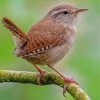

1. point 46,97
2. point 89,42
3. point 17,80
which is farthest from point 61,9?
point 17,80

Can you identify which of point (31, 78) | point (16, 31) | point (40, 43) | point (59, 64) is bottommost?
point (59, 64)

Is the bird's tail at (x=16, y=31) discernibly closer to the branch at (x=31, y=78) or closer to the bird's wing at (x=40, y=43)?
the bird's wing at (x=40, y=43)

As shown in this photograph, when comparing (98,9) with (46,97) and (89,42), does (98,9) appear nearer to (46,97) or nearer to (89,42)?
(89,42)

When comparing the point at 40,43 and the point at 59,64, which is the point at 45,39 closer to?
the point at 40,43

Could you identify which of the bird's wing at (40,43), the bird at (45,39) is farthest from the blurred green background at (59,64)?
the bird's wing at (40,43)

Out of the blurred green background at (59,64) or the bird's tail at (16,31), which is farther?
the blurred green background at (59,64)

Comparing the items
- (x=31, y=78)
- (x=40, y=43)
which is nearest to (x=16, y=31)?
(x=40, y=43)
